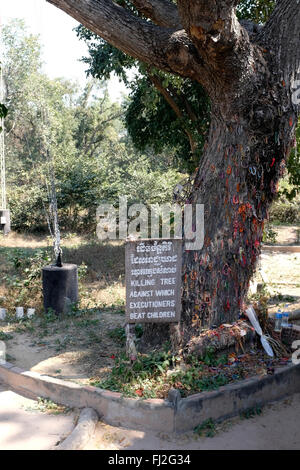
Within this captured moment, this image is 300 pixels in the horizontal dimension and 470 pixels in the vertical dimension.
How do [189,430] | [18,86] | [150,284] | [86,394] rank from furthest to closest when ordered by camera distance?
[18,86] → [150,284] → [86,394] → [189,430]

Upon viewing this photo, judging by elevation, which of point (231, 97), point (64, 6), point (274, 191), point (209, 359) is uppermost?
point (64, 6)

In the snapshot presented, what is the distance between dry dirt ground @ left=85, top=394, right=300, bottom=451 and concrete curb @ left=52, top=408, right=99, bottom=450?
66 mm

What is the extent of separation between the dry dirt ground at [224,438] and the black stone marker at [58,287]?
10.9 feet

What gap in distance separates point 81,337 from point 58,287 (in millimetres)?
1247

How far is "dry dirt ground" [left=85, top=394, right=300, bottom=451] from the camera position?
4184 mm

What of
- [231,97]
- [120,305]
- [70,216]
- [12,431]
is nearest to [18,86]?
[70,216]

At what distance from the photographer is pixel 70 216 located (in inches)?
643

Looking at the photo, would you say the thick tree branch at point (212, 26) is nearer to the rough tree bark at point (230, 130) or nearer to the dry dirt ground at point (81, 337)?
the rough tree bark at point (230, 130)

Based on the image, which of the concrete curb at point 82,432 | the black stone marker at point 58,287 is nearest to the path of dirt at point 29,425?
the concrete curb at point 82,432

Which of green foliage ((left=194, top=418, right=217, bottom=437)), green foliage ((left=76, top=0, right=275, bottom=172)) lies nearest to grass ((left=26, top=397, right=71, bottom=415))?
green foliage ((left=194, top=418, right=217, bottom=437))

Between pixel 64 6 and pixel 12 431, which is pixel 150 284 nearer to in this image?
pixel 12 431

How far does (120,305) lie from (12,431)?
406 cm
